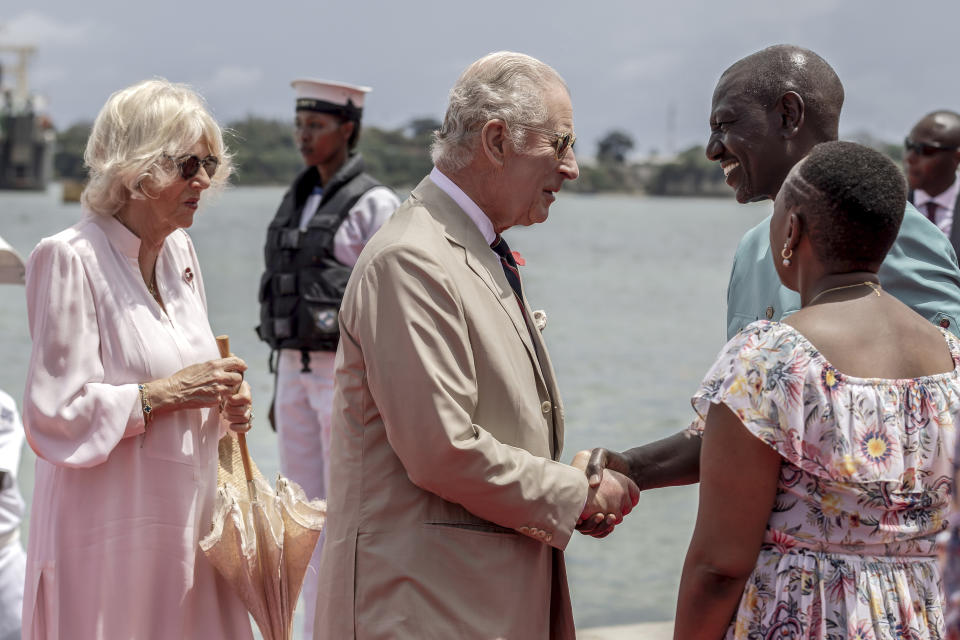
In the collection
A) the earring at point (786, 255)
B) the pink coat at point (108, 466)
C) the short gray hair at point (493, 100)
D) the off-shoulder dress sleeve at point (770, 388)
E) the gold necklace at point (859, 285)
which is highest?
the short gray hair at point (493, 100)

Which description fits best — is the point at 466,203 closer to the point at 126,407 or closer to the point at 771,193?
the point at 771,193

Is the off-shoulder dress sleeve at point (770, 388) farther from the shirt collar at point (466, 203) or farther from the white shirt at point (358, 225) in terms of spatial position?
the white shirt at point (358, 225)

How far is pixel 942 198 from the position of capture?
6730mm

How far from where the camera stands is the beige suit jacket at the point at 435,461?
2535mm

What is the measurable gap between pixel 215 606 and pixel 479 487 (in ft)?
4.09

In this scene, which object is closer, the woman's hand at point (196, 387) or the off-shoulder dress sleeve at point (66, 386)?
the off-shoulder dress sleeve at point (66, 386)

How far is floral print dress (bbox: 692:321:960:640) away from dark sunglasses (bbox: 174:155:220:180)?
1.83 meters

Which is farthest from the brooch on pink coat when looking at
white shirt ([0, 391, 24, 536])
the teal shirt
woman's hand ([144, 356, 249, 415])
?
white shirt ([0, 391, 24, 536])

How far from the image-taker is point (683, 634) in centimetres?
248

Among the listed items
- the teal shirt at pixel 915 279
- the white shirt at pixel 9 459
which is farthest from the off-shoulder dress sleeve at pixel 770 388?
the white shirt at pixel 9 459

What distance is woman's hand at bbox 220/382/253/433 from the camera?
11.5 ft

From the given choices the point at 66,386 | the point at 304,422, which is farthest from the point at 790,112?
the point at 304,422

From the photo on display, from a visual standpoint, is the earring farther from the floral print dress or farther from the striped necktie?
the striped necktie

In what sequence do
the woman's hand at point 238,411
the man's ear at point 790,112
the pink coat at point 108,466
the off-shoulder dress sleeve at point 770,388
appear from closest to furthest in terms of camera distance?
the off-shoulder dress sleeve at point 770,388 → the man's ear at point 790,112 → the pink coat at point 108,466 → the woman's hand at point 238,411
